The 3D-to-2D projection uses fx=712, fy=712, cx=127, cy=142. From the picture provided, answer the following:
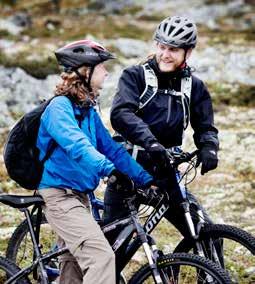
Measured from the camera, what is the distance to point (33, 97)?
21.5 meters

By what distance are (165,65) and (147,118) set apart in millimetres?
545

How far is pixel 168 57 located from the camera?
6988 mm

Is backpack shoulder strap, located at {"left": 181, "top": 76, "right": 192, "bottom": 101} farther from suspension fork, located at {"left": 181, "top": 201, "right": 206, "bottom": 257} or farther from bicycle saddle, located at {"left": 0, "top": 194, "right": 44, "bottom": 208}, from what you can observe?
bicycle saddle, located at {"left": 0, "top": 194, "right": 44, "bottom": 208}

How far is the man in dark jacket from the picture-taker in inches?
266

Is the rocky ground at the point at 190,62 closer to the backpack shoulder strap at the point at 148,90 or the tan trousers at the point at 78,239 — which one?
the tan trousers at the point at 78,239

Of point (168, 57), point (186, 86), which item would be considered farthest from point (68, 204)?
point (168, 57)

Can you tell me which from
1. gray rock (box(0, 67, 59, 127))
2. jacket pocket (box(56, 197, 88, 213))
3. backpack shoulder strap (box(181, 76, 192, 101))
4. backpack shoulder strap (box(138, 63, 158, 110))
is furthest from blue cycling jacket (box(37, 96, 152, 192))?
gray rock (box(0, 67, 59, 127))

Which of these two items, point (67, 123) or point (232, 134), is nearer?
point (67, 123)

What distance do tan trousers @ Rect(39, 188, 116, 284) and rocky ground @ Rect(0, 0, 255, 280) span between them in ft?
11.3

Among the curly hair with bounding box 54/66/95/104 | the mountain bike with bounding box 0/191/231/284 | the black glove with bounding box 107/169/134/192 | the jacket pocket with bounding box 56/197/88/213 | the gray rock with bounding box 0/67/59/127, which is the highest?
the curly hair with bounding box 54/66/95/104

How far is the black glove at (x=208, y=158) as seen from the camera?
6711 millimetres

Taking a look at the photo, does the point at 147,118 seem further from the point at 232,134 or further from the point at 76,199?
the point at 232,134

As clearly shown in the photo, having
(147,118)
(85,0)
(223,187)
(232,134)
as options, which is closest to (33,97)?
(232,134)

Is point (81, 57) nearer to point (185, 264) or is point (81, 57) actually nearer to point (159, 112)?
point (159, 112)
